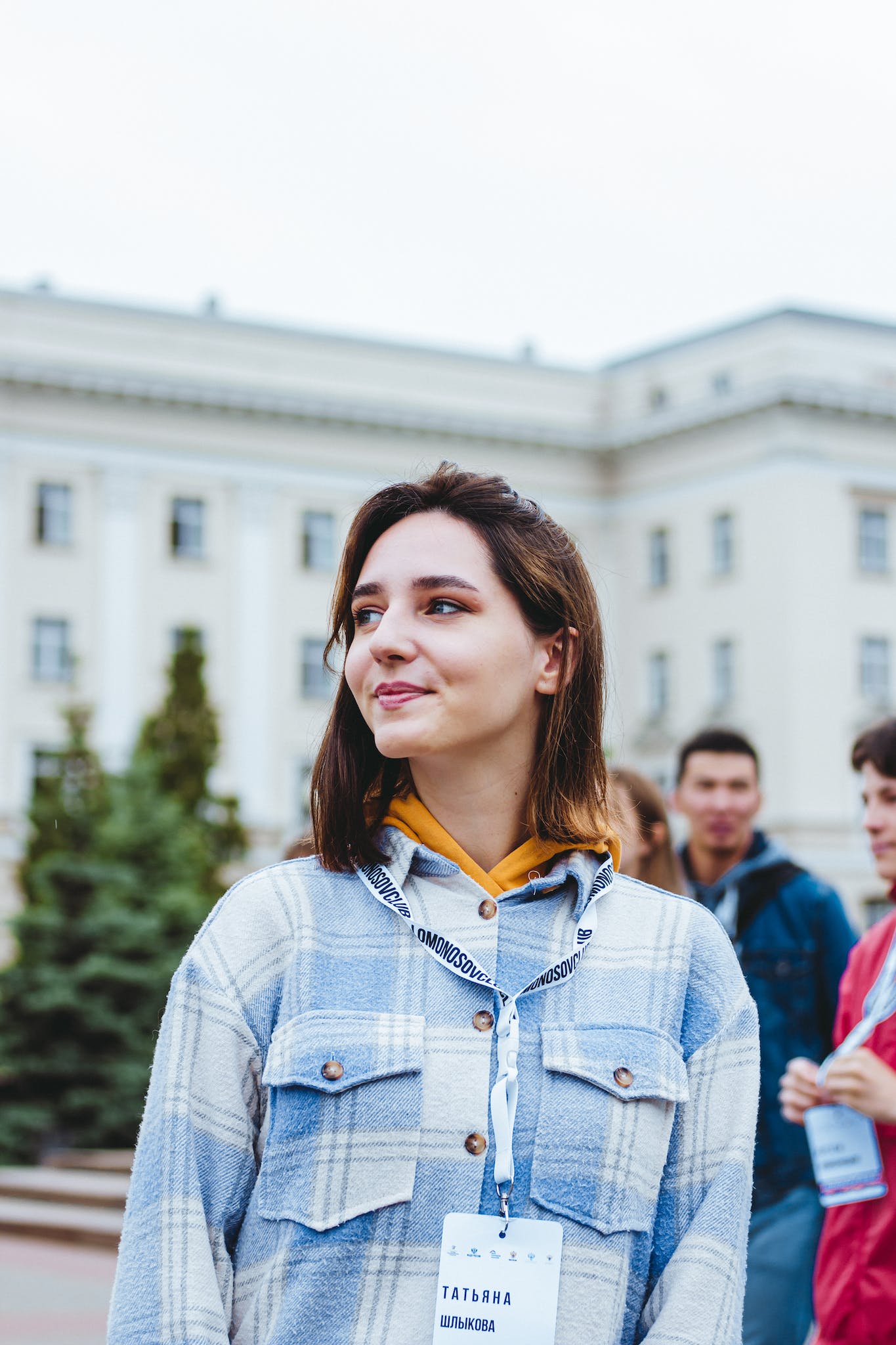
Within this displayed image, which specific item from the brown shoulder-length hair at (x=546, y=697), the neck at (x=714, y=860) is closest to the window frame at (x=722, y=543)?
the neck at (x=714, y=860)

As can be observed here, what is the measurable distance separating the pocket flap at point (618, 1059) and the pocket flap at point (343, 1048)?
0.17 m

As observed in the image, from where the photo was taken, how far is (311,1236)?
8.26ft

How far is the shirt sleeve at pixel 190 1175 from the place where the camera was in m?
2.49

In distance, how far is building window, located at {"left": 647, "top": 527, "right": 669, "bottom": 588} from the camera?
54.0 metres

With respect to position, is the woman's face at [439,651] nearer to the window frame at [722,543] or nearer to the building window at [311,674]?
the building window at [311,674]

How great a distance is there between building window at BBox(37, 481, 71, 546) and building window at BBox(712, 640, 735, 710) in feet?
52.8

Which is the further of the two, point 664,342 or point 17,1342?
point 664,342

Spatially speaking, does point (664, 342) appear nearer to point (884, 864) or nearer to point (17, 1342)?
point (17, 1342)

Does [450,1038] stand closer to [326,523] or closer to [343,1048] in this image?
[343,1048]

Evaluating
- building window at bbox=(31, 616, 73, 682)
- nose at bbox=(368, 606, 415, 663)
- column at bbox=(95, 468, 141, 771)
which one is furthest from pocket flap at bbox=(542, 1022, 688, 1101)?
column at bbox=(95, 468, 141, 771)

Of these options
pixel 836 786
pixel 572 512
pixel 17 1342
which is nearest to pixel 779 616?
pixel 836 786

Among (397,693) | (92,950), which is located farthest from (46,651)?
(397,693)

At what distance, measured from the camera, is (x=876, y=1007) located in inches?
181

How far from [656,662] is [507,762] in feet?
168
